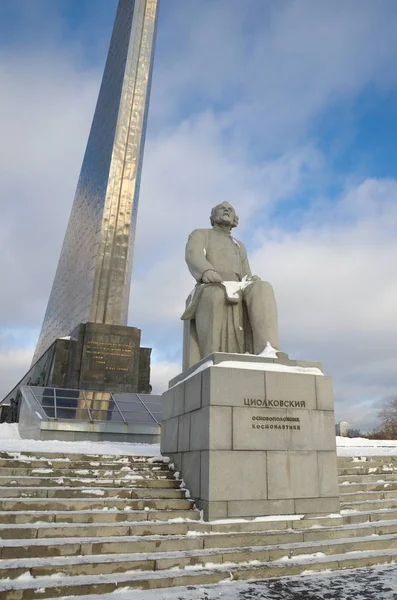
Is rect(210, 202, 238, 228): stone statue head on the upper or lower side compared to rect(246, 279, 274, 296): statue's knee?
upper

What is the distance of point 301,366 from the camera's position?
20.9ft

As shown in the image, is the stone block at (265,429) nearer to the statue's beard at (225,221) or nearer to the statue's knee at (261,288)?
the statue's knee at (261,288)

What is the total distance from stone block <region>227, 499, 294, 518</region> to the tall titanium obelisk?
15141 millimetres

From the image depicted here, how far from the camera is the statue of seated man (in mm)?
6848

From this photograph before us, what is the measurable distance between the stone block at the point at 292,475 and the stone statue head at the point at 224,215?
411cm

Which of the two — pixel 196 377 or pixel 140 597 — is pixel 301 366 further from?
pixel 140 597

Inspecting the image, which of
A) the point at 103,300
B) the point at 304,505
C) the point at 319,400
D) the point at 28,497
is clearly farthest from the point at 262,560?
the point at 103,300

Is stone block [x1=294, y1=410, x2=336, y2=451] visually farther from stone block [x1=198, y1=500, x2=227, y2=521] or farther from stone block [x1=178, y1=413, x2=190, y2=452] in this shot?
stone block [x1=178, y1=413, x2=190, y2=452]

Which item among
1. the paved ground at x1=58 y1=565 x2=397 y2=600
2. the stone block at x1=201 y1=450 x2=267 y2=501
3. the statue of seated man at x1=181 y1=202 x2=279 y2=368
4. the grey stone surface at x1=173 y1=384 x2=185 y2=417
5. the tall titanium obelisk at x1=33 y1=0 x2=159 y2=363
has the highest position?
the tall titanium obelisk at x1=33 y1=0 x2=159 y2=363

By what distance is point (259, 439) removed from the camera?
565cm

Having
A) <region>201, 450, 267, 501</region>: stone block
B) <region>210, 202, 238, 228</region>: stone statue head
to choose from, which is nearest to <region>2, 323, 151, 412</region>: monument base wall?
<region>210, 202, 238, 228</region>: stone statue head

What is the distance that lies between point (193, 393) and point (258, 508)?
5.50 feet

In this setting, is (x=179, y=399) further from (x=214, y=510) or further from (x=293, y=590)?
(x=293, y=590)

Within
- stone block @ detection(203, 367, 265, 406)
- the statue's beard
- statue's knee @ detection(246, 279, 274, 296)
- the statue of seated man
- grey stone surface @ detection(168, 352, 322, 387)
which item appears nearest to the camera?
Result: stone block @ detection(203, 367, 265, 406)
